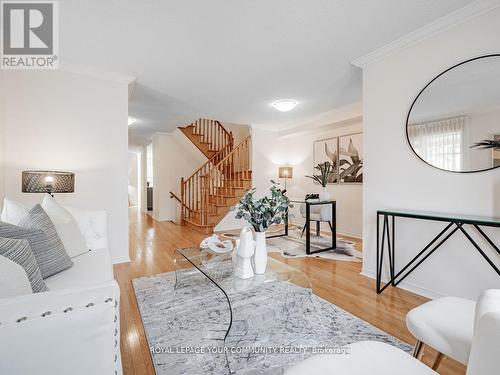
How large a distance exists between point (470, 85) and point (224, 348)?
2.72m

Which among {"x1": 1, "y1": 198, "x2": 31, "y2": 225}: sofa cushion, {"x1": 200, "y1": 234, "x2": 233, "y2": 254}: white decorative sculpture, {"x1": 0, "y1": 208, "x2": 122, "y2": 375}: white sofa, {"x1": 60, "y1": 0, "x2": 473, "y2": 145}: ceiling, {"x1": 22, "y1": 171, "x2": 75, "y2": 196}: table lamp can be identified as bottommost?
{"x1": 200, "y1": 234, "x2": 233, "y2": 254}: white decorative sculpture

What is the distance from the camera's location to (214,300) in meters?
2.17

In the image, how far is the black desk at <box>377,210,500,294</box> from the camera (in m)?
1.78

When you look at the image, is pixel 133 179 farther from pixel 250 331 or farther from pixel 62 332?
pixel 62 332

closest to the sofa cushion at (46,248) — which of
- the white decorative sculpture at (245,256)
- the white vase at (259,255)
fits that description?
the white decorative sculpture at (245,256)

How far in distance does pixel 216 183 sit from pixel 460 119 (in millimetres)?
4392

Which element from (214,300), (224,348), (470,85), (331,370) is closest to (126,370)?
(224,348)

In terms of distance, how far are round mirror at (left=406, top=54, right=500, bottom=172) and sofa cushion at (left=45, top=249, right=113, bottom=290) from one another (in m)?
2.69

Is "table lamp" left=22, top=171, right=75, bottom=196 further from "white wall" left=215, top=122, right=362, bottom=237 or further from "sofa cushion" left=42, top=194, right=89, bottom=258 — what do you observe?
"white wall" left=215, top=122, right=362, bottom=237

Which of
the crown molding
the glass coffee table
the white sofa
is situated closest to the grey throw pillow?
the white sofa

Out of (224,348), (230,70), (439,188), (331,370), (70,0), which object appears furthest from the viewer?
(230,70)

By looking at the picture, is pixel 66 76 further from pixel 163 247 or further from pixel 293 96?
pixel 293 96

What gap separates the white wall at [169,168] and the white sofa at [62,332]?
6108mm

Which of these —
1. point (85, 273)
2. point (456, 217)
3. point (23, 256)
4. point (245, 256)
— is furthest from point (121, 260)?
Answer: point (456, 217)
